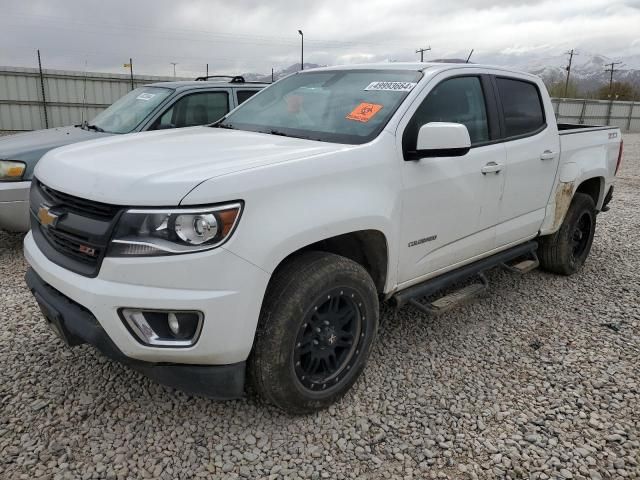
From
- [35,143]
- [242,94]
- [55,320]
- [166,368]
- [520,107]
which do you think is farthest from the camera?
[242,94]

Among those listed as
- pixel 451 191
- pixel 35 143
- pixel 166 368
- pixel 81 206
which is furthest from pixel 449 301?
pixel 35 143

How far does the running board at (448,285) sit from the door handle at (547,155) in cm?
76

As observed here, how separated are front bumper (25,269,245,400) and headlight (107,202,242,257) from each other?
0.39 m

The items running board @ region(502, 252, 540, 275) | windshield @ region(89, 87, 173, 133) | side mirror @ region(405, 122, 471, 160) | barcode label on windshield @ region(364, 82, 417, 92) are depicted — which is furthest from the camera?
windshield @ region(89, 87, 173, 133)

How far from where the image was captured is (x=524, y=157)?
12.6 ft

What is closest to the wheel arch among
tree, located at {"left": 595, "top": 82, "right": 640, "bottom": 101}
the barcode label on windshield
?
the barcode label on windshield

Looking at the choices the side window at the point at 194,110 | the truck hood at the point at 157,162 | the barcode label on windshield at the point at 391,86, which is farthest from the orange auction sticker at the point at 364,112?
the side window at the point at 194,110

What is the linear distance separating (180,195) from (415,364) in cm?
196

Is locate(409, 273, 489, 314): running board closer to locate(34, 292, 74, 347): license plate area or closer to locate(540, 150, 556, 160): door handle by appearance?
locate(540, 150, 556, 160): door handle

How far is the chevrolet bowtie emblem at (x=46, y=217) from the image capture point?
2436 mm

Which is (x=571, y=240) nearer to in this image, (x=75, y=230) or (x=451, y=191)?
(x=451, y=191)

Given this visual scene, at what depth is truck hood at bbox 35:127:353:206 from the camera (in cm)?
213

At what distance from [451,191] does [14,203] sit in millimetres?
3913

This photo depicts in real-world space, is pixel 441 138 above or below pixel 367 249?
above
